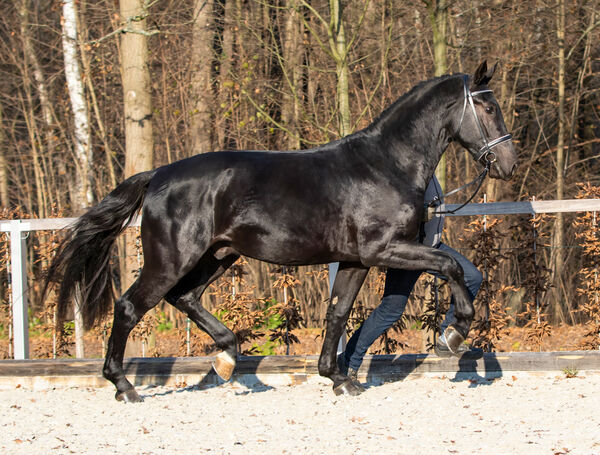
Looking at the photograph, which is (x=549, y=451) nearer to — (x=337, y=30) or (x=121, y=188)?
(x=121, y=188)

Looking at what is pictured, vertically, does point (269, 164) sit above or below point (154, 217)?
above

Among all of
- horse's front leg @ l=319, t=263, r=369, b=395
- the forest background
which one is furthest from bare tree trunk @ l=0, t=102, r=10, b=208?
horse's front leg @ l=319, t=263, r=369, b=395

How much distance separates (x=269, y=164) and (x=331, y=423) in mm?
1750

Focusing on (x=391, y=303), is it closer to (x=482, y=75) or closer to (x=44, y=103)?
(x=482, y=75)

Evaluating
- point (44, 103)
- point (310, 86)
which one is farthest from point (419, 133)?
point (44, 103)

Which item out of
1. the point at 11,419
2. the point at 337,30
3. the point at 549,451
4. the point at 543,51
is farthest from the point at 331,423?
the point at 543,51

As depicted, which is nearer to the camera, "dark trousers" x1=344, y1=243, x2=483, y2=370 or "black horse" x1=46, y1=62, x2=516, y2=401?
"black horse" x1=46, y1=62, x2=516, y2=401

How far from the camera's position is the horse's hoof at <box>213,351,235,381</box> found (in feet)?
16.8

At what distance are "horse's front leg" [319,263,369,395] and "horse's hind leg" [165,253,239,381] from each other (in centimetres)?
66

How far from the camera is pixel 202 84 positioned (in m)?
11.6

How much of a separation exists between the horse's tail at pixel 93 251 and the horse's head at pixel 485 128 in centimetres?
224

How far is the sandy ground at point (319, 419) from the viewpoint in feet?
13.1

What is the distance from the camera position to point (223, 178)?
5.05 m

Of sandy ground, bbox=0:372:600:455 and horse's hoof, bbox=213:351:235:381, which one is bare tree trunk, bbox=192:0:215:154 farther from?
horse's hoof, bbox=213:351:235:381
